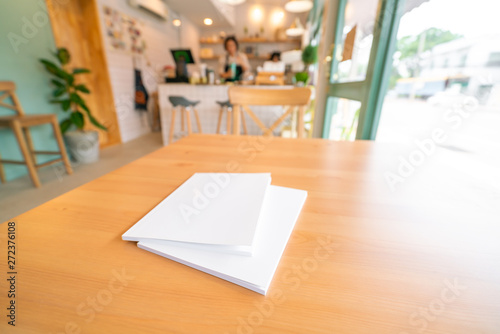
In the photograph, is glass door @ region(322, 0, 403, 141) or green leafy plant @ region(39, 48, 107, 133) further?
green leafy plant @ region(39, 48, 107, 133)

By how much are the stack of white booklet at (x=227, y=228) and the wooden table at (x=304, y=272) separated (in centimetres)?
2

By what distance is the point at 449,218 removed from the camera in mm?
385

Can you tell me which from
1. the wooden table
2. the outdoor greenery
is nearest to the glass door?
the outdoor greenery

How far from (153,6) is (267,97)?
4125 millimetres

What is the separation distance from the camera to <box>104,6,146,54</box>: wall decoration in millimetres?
3309

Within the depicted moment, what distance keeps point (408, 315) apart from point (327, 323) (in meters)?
0.09

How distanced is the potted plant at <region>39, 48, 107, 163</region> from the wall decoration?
3.31 ft

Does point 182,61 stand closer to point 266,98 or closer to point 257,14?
point 266,98

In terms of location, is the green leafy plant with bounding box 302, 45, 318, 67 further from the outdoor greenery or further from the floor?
the floor

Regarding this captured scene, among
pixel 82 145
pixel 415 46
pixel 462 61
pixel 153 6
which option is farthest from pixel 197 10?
pixel 462 61

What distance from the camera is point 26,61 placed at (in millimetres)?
2346

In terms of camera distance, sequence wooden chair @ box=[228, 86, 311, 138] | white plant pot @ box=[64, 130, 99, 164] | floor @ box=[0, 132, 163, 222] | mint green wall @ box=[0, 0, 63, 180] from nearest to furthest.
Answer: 1. wooden chair @ box=[228, 86, 311, 138]
2. floor @ box=[0, 132, 163, 222]
3. mint green wall @ box=[0, 0, 63, 180]
4. white plant pot @ box=[64, 130, 99, 164]

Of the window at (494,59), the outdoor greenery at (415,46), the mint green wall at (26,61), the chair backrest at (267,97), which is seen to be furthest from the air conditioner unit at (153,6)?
the window at (494,59)

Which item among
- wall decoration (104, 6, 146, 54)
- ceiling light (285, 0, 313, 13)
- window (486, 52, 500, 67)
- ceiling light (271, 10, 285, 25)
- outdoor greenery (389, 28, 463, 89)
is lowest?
window (486, 52, 500, 67)
